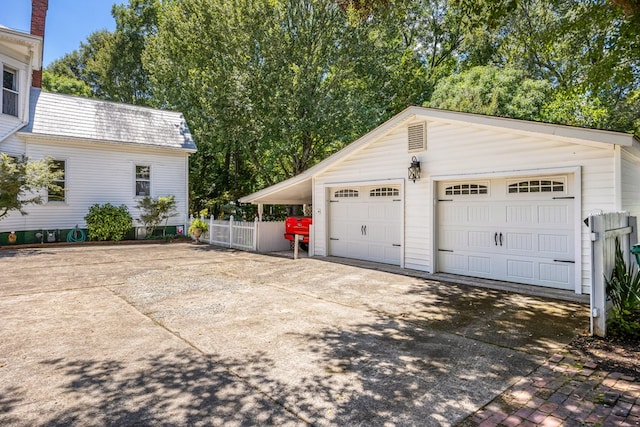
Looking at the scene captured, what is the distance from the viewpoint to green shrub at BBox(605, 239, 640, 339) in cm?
446

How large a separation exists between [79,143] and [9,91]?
2.57 meters

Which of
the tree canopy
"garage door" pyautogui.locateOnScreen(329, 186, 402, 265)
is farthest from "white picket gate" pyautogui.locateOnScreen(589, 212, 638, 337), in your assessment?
the tree canopy

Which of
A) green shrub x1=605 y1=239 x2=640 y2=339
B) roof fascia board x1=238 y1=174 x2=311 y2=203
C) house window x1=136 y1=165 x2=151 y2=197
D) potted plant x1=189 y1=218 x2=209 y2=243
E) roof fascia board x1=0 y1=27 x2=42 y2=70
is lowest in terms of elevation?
green shrub x1=605 y1=239 x2=640 y2=339

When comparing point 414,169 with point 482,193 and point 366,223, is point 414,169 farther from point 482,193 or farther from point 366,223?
point 366,223

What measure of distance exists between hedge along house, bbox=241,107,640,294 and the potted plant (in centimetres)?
683

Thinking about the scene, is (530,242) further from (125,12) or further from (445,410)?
(125,12)

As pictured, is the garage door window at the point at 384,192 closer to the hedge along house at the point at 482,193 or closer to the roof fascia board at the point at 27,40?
the hedge along house at the point at 482,193

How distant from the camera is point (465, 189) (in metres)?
8.26

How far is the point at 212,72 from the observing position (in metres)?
17.4

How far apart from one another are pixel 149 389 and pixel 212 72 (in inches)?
661

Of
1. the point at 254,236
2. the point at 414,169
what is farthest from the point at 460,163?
the point at 254,236

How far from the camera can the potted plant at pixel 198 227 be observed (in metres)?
15.3

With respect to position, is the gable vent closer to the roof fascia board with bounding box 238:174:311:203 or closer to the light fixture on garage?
the light fixture on garage

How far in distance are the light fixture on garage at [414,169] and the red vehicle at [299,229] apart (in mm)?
4267
